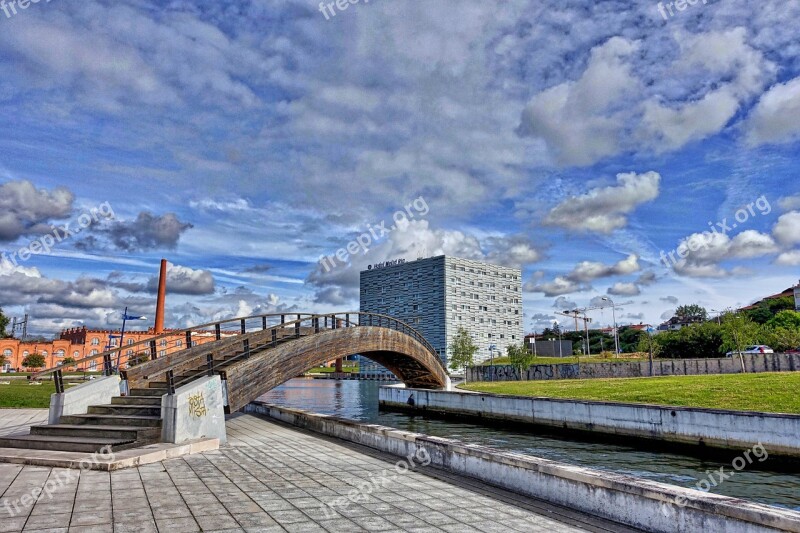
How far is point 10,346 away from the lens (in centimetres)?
10325

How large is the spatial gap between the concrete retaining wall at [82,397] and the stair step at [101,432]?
53cm

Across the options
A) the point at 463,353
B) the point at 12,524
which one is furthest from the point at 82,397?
the point at 463,353

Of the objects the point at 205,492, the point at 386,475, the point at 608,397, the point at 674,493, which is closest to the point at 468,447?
the point at 386,475

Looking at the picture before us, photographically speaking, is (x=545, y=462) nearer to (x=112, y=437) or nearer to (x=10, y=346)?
(x=112, y=437)

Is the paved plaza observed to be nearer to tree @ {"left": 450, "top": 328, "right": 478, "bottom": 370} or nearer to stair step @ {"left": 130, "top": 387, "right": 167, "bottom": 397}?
stair step @ {"left": 130, "top": 387, "right": 167, "bottom": 397}

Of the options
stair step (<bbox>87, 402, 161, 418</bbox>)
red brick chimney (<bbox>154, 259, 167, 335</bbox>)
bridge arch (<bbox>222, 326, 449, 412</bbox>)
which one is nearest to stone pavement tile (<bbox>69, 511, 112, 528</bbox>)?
stair step (<bbox>87, 402, 161, 418</bbox>)

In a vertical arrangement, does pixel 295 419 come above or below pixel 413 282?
below

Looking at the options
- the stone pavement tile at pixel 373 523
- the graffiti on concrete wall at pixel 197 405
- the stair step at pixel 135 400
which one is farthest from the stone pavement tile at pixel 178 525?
the stair step at pixel 135 400

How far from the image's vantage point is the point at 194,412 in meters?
12.0

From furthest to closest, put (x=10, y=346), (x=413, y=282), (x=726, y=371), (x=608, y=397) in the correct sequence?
1. (x=413, y=282)
2. (x=10, y=346)
3. (x=726, y=371)
4. (x=608, y=397)

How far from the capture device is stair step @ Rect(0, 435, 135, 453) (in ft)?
34.2

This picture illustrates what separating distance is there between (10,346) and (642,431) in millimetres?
122082

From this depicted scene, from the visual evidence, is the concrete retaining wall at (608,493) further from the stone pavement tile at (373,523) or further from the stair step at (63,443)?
the stair step at (63,443)

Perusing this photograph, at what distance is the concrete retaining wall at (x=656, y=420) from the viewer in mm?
16503
